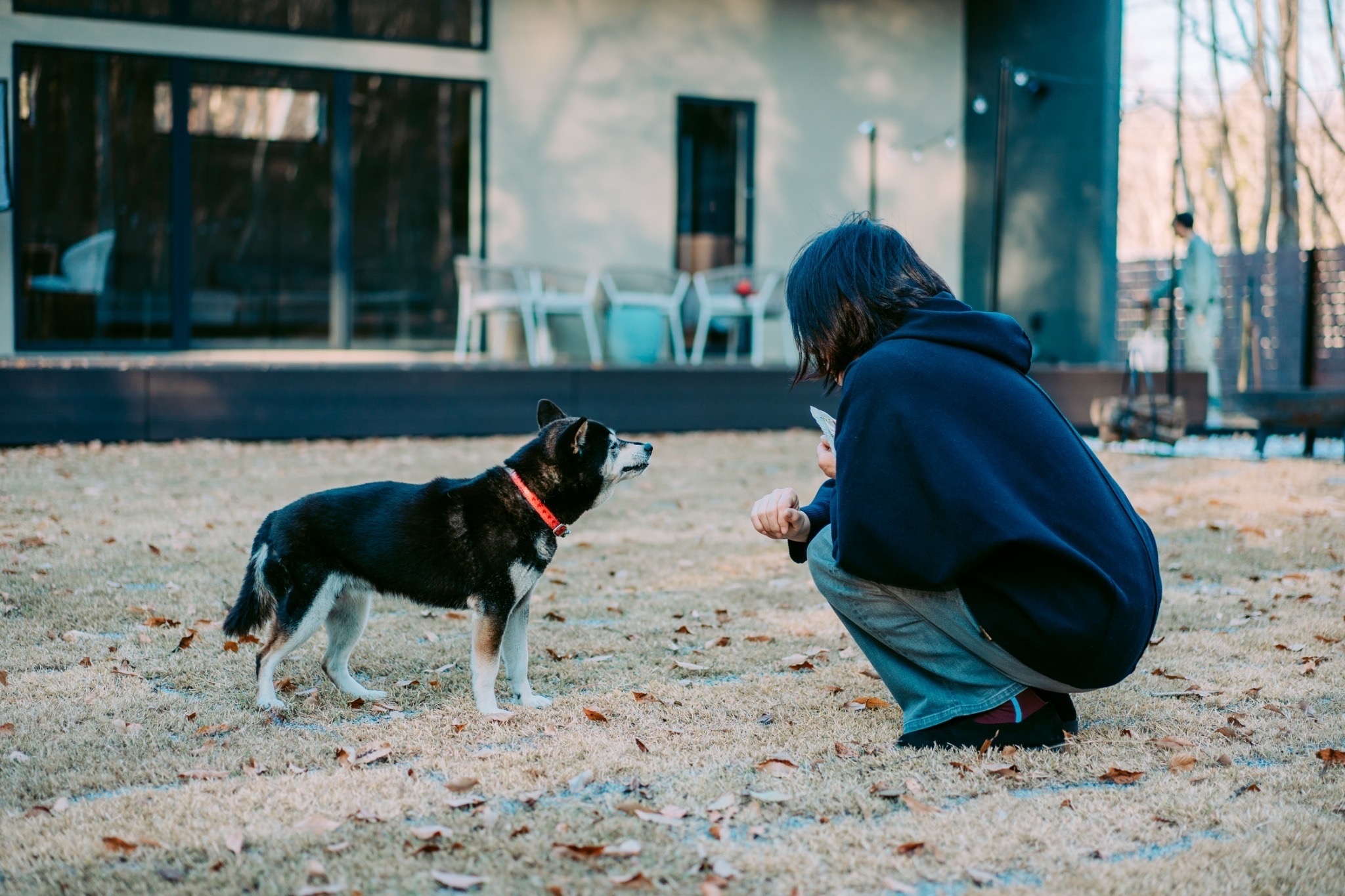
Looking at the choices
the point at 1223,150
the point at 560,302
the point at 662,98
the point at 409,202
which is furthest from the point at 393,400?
the point at 1223,150

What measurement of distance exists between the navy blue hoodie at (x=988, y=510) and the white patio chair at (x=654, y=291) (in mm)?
8814

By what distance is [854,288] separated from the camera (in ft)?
9.14

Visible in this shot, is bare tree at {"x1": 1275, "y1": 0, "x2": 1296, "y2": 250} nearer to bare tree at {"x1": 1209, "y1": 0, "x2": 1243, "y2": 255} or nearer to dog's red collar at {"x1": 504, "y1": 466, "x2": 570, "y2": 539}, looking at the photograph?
bare tree at {"x1": 1209, "y1": 0, "x2": 1243, "y2": 255}

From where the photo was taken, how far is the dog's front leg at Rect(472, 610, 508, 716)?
10.5 feet

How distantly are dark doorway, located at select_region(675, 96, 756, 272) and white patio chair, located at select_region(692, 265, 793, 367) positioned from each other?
2.60ft

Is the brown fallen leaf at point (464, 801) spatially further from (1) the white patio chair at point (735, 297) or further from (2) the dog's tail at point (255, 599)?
(1) the white patio chair at point (735, 297)

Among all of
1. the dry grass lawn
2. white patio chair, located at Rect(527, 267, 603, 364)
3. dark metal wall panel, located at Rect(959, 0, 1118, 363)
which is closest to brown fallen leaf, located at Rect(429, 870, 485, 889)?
the dry grass lawn

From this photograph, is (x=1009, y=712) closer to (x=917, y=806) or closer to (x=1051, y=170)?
(x=917, y=806)

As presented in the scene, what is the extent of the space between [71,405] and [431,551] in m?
6.55

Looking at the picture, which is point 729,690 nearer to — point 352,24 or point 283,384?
point 283,384

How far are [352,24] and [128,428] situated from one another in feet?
15.9

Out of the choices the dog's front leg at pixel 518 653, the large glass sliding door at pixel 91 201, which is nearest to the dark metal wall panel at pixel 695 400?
the large glass sliding door at pixel 91 201

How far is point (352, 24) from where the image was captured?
1132cm

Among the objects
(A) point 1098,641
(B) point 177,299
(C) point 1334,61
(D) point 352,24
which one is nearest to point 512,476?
(A) point 1098,641
